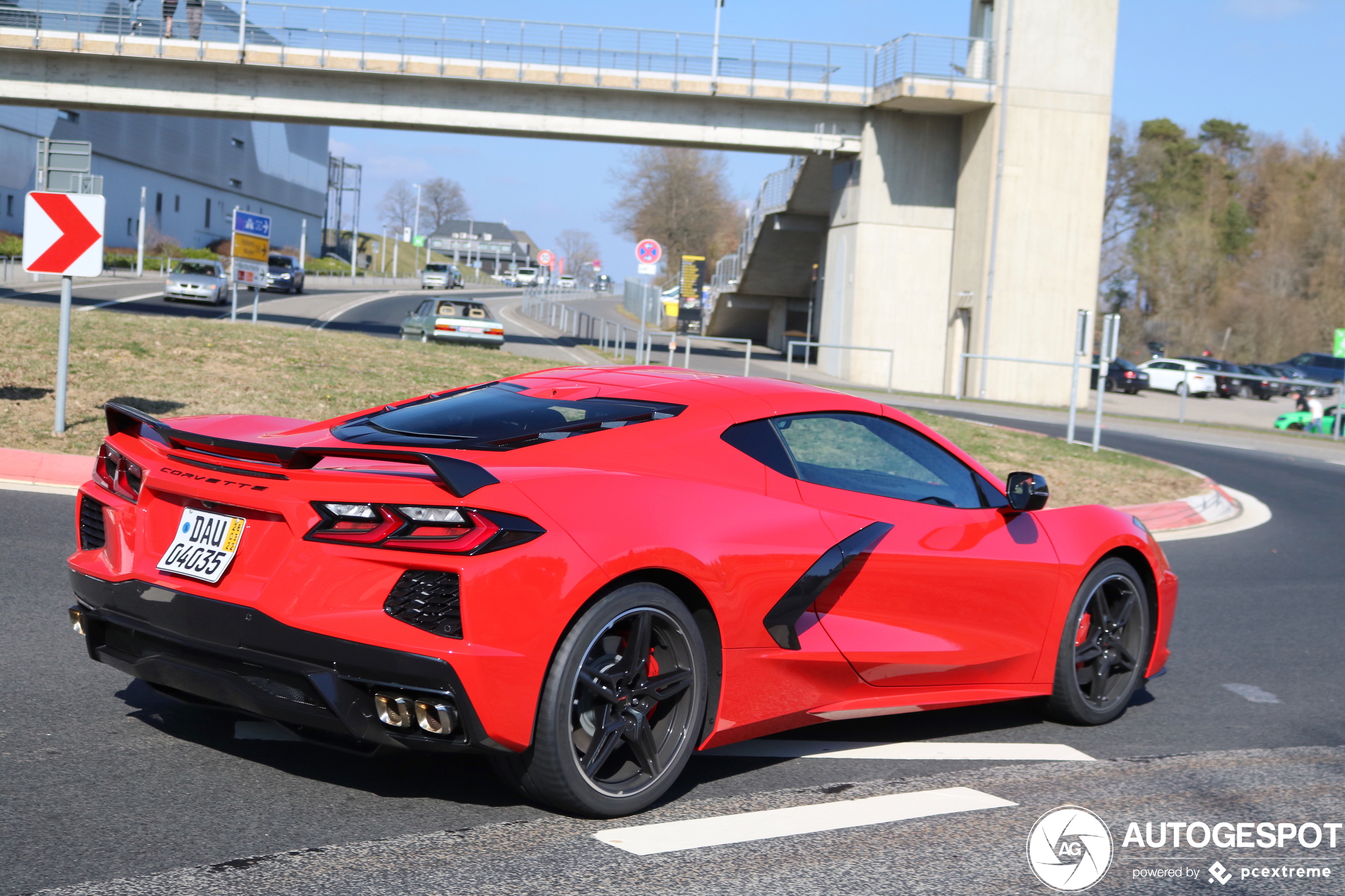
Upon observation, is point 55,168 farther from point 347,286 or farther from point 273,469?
point 347,286

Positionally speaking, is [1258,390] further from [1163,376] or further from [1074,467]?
[1074,467]

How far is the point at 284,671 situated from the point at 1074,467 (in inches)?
553

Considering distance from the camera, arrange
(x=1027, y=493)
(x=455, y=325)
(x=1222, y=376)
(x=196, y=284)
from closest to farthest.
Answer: (x=1027, y=493) → (x=455, y=325) → (x=196, y=284) → (x=1222, y=376)

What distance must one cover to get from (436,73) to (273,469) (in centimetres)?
3478

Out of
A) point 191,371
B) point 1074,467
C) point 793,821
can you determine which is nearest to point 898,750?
point 793,821

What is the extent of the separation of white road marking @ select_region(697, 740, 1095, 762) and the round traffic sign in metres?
27.3

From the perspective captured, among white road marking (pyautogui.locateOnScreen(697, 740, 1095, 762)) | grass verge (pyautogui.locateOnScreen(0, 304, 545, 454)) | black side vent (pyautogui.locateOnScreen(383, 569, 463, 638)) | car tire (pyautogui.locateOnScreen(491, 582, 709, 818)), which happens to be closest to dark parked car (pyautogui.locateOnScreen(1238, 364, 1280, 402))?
grass verge (pyautogui.locateOnScreen(0, 304, 545, 454))

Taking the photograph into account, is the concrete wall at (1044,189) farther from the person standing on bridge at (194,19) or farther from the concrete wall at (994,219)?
the person standing on bridge at (194,19)

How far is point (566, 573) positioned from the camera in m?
3.54

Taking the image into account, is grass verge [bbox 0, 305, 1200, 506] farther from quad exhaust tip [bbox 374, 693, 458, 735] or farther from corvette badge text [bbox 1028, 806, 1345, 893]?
corvette badge text [bbox 1028, 806, 1345, 893]

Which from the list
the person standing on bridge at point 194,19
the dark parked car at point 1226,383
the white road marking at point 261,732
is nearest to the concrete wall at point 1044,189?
the dark parked car at point 1226,383

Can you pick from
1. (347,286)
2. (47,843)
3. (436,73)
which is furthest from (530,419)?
(347,286)

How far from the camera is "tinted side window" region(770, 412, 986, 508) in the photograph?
4.64 m

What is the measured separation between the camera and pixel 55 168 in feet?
37.5
